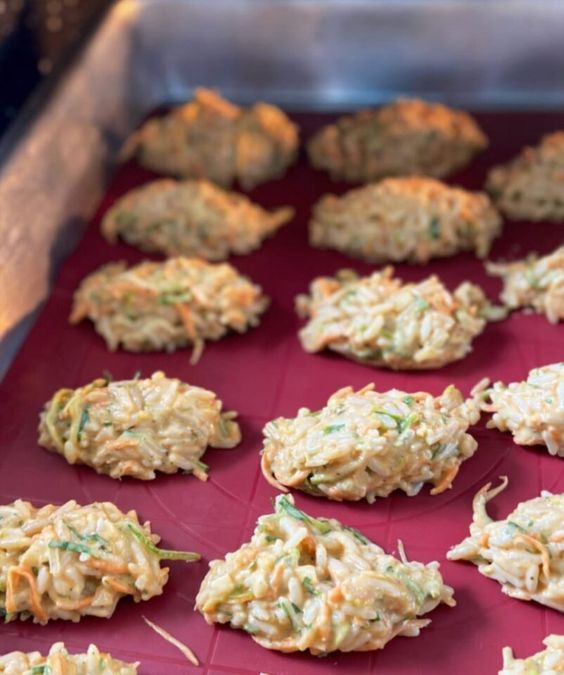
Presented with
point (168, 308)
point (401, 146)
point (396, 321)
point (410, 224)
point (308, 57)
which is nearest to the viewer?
point (396, 321)

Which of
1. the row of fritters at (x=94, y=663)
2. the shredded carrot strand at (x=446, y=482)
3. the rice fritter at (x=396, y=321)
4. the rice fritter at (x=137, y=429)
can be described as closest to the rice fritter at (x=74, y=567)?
the row of fritters at (x=94, y=663)

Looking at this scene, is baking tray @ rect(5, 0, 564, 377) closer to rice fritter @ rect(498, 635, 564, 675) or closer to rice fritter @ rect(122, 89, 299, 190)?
rice fritter @ rect(122, 89, 299, 190)

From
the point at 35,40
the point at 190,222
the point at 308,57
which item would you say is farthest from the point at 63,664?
the point at 308,57

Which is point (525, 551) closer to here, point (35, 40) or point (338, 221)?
point (338, 221)

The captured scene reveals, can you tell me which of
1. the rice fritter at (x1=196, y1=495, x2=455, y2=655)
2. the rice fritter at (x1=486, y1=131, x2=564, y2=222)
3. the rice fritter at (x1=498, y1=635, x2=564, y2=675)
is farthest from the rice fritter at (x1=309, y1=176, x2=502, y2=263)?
the rice fritter at (x1=498, y1=635, x2=564, y2=675)

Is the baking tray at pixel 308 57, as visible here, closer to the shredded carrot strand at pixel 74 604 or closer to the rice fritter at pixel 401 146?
the rice fritter at pixel 401 146

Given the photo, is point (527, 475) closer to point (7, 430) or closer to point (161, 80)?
point (7, 430)

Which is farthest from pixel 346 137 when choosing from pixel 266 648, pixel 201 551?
pixel 266 648
